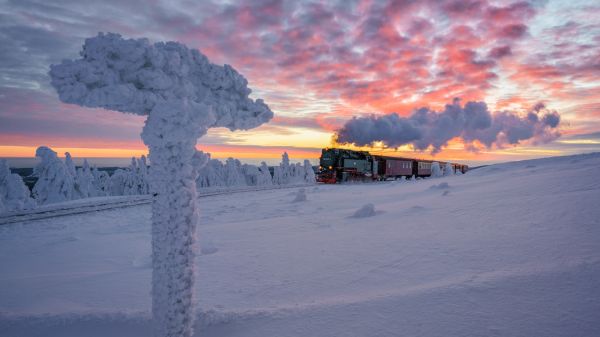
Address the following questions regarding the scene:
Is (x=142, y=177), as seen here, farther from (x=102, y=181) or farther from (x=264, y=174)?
(x=264, y=174)

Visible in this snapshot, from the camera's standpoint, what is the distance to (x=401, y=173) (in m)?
42.4

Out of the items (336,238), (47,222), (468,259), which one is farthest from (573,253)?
(47,222)

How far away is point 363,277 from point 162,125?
4.31 meters

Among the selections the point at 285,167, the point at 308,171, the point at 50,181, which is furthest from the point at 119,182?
the point at 308,171

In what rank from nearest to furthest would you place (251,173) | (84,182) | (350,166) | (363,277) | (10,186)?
1. (363,277)
2. (10,186)
3. (350,166)
4. (84,182)
5. (251,173)

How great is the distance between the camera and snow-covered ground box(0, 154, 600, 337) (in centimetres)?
410

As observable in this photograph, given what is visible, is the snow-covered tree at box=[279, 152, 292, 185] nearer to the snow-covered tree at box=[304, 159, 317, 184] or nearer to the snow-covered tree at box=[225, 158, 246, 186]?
the snow-covered tree at box=[304, 159, 317, 184]

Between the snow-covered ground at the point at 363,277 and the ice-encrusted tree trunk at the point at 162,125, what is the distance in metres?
1.03

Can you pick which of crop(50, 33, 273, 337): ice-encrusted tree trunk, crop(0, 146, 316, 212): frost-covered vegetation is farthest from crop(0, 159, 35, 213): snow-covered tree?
crop(50, 33, 273, 337): ice-encrusted tree trunk

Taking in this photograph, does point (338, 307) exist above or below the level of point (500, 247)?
below

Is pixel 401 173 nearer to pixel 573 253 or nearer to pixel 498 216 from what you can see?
pixel 498 216

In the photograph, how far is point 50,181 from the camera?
113 feet

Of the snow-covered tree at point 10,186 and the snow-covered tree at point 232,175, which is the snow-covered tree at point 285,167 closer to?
the snow-covered tree at point 232,175

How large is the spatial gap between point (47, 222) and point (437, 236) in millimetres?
Answer: 16016
